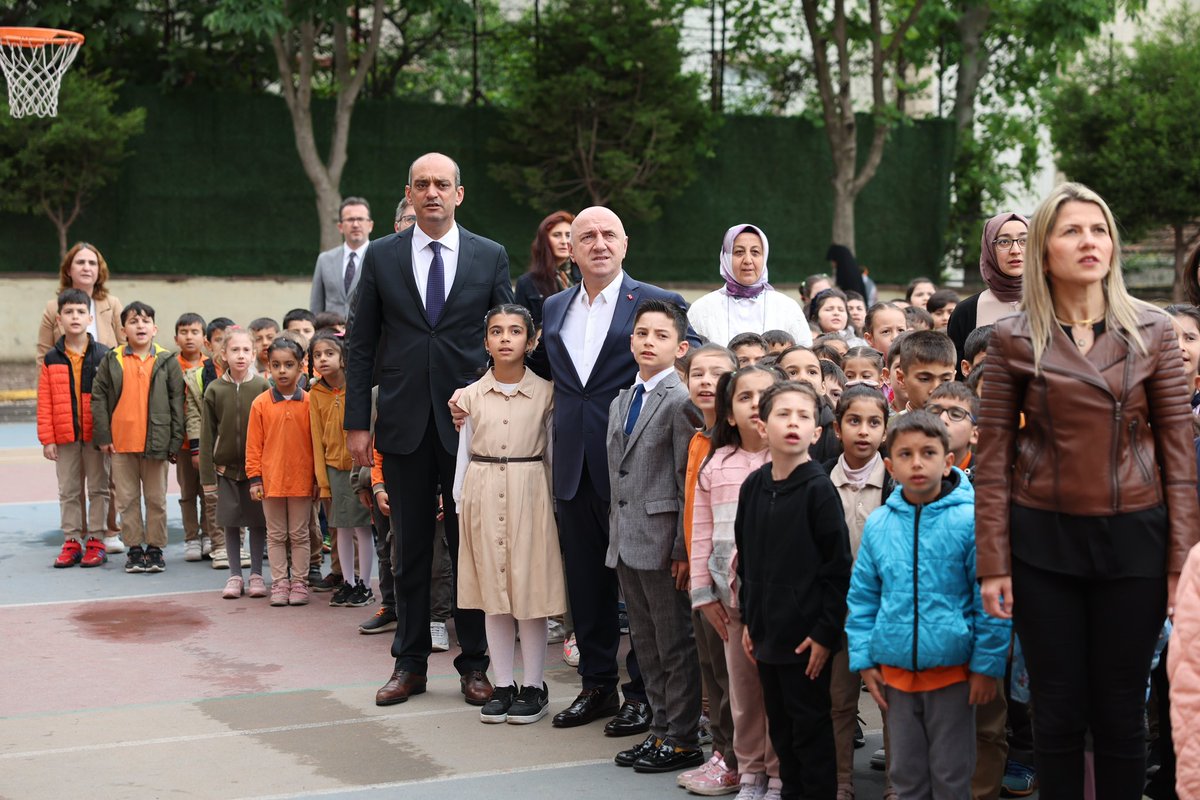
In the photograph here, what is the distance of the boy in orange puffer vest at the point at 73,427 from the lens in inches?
390

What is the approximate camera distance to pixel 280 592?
8695mm

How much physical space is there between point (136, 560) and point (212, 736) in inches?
159

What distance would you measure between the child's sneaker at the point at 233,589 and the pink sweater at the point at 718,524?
4497 millimetres

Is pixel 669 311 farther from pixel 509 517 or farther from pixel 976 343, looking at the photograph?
pixel 976 343

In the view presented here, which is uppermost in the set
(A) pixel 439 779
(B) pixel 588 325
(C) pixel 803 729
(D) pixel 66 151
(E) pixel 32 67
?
(E) pixel 32 67

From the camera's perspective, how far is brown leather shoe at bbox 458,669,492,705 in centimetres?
650

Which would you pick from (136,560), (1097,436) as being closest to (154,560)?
(136,560)

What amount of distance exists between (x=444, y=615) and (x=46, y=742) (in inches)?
94.5

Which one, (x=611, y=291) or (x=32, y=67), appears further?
(x=32, y=67)

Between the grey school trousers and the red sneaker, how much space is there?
695 cm

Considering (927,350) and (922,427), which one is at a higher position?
(927,350)

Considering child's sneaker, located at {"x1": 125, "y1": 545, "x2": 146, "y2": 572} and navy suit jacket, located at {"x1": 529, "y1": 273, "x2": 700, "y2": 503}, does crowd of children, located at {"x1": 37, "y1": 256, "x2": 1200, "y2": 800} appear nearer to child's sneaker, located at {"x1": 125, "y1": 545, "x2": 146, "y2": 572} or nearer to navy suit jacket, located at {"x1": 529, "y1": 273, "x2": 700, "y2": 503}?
navy suit jacket, located at {"x1": 529, "y1": 273, "x2": 700, "y2": 503}

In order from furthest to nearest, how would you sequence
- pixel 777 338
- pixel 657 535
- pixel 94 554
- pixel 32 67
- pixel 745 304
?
pixel 32 67
pixel 94 554
pixel 745 304
pixel 777 338
pixel 657 535

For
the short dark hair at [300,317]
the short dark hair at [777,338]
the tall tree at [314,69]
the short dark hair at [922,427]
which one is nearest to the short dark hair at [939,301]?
the short dark hair at [777,338]
